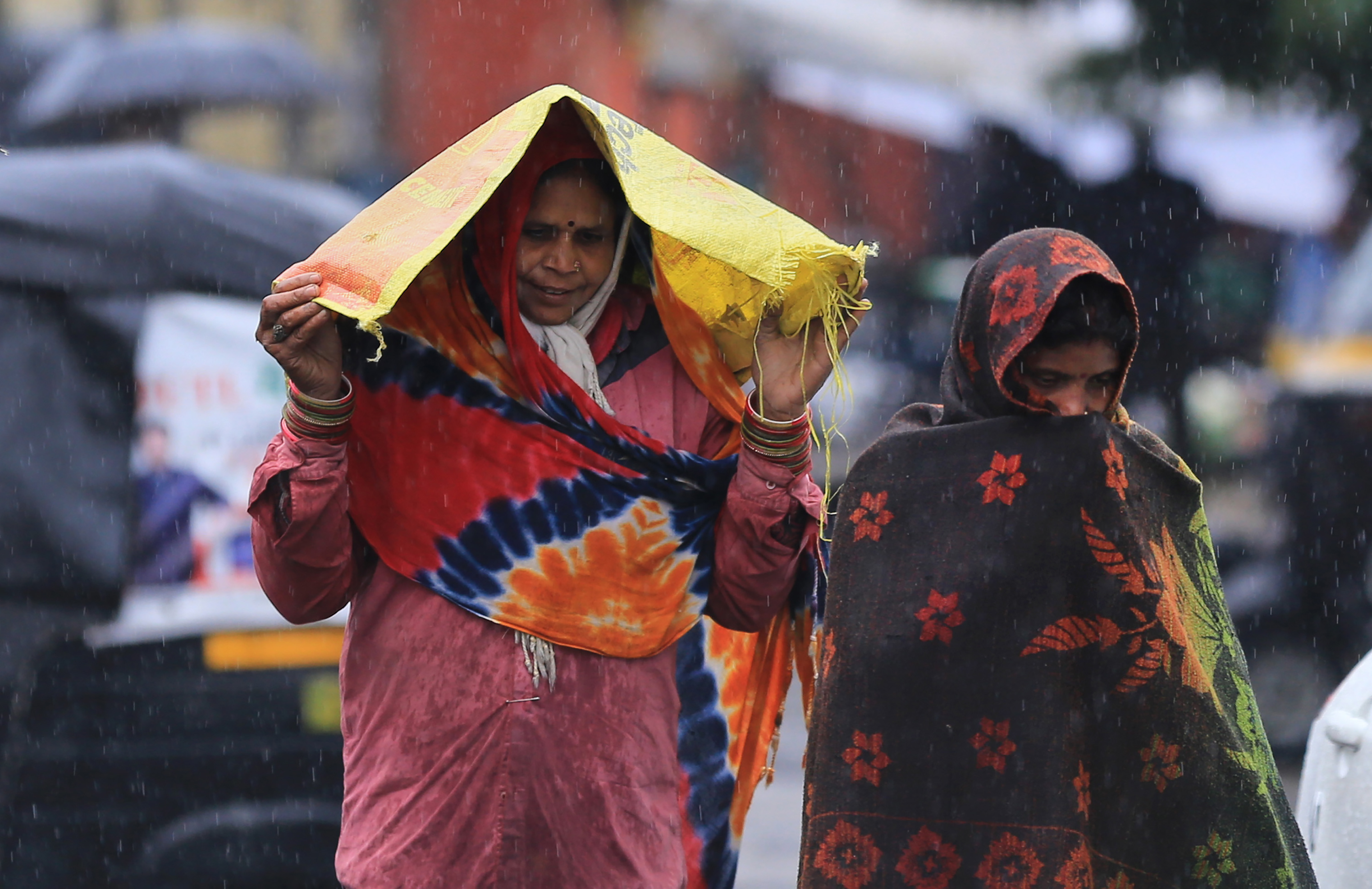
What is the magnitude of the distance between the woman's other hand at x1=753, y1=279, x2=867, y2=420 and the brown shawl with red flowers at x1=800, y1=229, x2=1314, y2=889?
182 millimetres

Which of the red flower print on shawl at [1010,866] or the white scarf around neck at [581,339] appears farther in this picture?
the white scarf around neck at [581,339]

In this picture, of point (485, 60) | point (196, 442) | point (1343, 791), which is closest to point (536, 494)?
point (1343, 791)

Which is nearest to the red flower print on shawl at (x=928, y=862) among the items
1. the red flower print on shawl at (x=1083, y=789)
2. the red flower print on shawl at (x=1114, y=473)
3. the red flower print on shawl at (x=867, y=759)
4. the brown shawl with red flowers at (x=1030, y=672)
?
the brown shawl with red flowers at (x=1030, y=672)

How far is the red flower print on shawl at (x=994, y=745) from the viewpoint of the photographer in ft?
8.45

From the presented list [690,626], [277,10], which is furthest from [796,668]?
[277,10]

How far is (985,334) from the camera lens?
8.54 ft

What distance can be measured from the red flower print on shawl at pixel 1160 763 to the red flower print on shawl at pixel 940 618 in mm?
342

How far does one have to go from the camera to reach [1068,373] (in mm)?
2605

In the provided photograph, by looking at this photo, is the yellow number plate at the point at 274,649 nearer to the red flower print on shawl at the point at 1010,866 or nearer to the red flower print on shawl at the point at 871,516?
the red flower print on shawl at the point at 871,516

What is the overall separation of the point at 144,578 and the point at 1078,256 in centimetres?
286

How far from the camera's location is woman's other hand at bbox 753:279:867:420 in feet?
8.64

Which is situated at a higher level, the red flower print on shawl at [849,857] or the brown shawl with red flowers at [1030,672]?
the brown shawl with red flowers at [1030,672]

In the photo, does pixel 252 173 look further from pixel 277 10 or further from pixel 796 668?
pixel 277 10

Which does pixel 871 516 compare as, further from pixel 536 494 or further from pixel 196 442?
pixel 196 442
